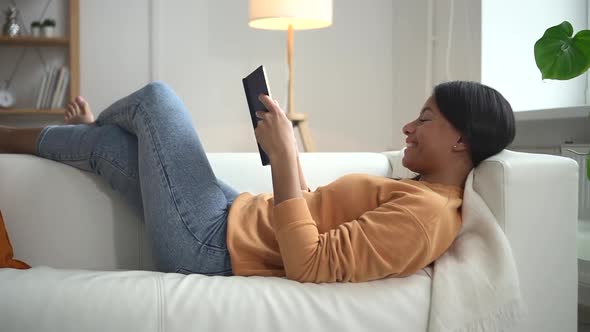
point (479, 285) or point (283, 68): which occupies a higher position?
point (283, 68)

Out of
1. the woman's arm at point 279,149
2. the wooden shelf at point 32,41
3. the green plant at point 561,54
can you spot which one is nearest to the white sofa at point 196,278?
the woman's arm at point 279,149

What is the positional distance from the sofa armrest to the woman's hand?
1.35ft

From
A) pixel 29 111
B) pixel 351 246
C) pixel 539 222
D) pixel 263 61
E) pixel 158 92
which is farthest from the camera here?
pixel 263 61

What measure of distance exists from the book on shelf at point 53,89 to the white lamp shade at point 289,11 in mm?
1033

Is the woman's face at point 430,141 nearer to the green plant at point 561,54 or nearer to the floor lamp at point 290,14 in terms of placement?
the green plant at point 561,54

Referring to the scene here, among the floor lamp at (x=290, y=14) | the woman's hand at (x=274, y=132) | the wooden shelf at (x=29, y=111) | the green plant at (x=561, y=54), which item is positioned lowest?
the wooden shelf at (x=29, y=111)

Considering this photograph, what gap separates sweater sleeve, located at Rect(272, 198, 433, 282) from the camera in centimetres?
117

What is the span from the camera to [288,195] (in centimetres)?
120

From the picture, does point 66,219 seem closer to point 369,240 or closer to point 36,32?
point 369,240

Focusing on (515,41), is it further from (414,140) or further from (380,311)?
(380,311)

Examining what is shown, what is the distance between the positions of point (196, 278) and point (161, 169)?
0.27 meters

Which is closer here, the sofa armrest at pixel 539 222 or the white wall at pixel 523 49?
the sofa armrest at pixel 539 222

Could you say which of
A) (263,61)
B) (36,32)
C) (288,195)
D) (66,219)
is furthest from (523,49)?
(36,32)

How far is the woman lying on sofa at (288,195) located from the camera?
1.18 metres
